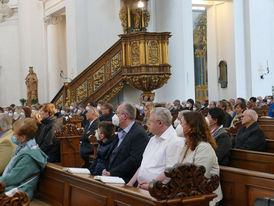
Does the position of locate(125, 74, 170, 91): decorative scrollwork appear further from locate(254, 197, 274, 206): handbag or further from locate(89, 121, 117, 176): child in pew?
locate(254, 197, 274, 206): handbag

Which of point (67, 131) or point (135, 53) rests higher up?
point (135, 53)

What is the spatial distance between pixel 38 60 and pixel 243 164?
21117 mm

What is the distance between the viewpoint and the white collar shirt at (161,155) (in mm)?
4305

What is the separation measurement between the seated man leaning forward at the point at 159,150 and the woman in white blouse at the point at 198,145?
0.40 feet

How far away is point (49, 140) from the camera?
7207mm

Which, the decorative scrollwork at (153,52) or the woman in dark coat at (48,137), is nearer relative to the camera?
the woman in dark coat at (48,137)

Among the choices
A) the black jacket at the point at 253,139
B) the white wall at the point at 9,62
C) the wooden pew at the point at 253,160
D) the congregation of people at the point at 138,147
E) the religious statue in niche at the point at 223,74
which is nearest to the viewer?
the congregation of people at the point at 138,147

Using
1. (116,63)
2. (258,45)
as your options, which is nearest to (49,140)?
(116,63)

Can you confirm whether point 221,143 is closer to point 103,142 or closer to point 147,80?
point 103,142

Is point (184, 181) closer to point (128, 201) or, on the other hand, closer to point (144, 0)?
point (128, 201)

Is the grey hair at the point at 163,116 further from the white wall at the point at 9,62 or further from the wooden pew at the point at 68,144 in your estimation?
the white wall at the point at 9,62

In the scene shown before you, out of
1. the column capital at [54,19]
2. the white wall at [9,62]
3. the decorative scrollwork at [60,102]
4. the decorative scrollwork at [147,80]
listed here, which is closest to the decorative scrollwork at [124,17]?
the decorative scrollwork at [147,80]

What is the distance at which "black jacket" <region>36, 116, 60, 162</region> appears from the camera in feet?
23.6

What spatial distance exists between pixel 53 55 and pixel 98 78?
909 cm
